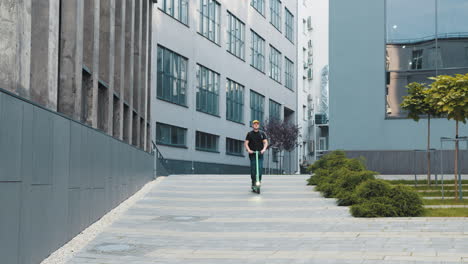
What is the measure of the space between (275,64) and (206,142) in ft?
60.5

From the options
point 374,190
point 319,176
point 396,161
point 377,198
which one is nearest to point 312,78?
point 396,161

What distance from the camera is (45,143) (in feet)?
23.9

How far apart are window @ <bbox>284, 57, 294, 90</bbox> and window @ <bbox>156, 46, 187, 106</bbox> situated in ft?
80.8

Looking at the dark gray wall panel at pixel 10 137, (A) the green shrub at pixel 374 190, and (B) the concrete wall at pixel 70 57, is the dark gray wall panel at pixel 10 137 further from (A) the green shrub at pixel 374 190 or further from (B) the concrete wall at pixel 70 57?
(A) the green shrub at pixel 374 190

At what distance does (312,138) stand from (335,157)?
56998 mm

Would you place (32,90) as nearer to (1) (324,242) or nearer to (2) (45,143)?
(2) (45,143)

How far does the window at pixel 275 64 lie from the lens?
5575 cm

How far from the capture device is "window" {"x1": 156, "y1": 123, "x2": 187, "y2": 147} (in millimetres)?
34062

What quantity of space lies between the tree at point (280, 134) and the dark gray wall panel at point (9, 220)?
145 ft

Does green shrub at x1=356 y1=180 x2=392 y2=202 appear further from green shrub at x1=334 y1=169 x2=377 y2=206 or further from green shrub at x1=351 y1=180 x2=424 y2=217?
green shrub at x1=334 y1=169 x2=377 y2=206

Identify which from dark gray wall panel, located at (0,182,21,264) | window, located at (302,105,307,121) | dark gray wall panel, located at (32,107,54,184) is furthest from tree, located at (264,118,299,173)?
dark gray wall panel, located at (0,182,21,264)

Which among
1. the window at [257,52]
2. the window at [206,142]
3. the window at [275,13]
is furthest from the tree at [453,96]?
the window at [275,13]

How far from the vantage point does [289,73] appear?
61.8 meters

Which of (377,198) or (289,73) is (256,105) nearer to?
(289,73)
